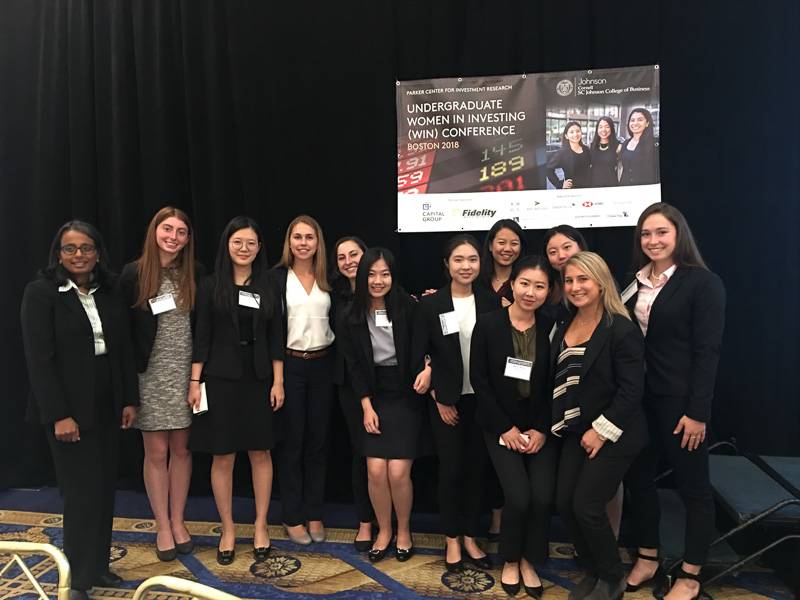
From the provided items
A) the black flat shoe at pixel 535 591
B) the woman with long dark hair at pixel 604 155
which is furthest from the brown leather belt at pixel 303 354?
the woman with long dark hair at pixel 604 155

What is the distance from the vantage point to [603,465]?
2.08m

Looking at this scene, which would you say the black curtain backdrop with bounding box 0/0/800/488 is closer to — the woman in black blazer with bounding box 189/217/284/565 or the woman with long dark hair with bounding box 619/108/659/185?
the woman with long dark hair with bounding box 619/108/659/185

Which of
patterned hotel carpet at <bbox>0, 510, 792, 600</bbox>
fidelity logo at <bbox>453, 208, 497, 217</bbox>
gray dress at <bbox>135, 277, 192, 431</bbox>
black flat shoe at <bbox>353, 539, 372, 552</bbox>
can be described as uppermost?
fidelity logo at <bbox>453, 208, 497, 217</bbox>

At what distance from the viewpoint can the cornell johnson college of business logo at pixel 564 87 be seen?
3.02 meters

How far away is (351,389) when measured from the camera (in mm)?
2668

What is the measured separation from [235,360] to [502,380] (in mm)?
1257

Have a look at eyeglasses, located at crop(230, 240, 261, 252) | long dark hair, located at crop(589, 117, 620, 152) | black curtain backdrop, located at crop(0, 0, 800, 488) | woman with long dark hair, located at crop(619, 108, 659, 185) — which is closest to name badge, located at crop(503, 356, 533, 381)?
black curtain backdrop, located at crop(0, 0, 800, 488)

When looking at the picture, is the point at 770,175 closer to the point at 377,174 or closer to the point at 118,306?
the point at 377,174

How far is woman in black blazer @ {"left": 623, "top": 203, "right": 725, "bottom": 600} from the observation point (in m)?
2.06

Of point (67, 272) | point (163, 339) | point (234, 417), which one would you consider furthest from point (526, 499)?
point (67, 272)

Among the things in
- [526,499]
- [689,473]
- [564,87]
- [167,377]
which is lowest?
[526,499]

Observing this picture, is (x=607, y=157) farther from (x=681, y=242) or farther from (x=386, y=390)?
(x=386, y=390)

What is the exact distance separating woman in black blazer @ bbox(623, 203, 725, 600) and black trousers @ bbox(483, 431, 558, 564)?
471 mm

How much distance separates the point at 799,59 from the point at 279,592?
3.86m
